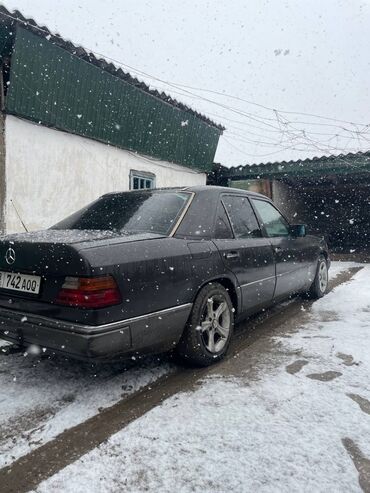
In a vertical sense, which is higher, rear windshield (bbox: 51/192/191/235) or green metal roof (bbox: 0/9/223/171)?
green metal roof (bbox: 0/9/223/171)

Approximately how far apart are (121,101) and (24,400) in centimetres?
739

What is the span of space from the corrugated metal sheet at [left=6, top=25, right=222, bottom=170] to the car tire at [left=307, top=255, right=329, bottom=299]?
17.5ft

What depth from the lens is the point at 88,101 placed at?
25.1 ft

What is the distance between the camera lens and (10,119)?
6227 millimetres

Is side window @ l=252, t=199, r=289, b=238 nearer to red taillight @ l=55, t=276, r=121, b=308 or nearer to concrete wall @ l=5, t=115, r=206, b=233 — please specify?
red taillight @ l=55, t=276, r=121, b=308

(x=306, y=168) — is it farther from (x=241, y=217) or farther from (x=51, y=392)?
(x=51, y=392)

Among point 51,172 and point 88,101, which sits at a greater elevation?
point 88,101

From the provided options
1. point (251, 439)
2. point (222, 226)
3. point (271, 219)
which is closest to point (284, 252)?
point (271, 219)

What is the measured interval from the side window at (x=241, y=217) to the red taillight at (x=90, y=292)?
157cm

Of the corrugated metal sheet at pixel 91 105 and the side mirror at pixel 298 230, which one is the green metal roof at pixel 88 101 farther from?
the side mirror at pixel 298 230

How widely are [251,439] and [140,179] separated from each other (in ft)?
Result: 26.3

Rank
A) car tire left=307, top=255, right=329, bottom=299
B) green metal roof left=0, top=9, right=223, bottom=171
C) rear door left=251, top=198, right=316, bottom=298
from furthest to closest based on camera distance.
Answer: green metal roof left=0, top=9, right=223, bottom=171, car tire left=307, top=255, right=329, bottom=299, rear door left=251, top=198, right=316, bottom=298

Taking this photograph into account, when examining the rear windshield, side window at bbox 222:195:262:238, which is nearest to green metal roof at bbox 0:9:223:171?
the rear windshield

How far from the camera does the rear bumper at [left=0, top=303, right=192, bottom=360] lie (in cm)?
219
